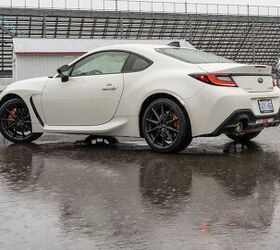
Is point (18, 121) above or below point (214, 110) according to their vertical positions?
below

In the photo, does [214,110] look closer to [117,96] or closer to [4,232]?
[117,96]

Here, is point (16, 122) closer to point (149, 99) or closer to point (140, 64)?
point (140, 64)

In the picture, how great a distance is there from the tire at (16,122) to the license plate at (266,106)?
3281 mm

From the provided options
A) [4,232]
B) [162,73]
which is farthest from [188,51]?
[4,232]

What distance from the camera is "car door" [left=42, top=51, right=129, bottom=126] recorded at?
648 centimetres

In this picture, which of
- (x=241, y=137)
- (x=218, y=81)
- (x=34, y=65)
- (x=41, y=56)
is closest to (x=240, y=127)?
(x=218, y=81)

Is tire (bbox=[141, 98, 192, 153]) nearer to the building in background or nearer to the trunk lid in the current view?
the trunk lid

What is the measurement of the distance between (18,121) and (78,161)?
7.12 feet

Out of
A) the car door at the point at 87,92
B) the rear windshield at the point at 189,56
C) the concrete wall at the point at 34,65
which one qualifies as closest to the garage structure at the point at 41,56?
the concrete wall at the point at 34,65

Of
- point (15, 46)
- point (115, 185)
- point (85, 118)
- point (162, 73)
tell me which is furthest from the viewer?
point (15, 46)

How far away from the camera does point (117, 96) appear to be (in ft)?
21.0

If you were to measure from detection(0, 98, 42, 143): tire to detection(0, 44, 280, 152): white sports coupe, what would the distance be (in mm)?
14

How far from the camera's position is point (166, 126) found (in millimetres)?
6016

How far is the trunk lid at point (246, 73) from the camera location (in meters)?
5.88
